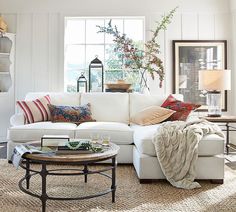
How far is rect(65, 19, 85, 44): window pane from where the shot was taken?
5664 millimetres

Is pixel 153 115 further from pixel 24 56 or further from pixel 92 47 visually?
pixel 24 56

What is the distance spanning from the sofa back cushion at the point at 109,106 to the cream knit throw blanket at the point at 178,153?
1.47m

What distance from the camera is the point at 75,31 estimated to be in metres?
5.69

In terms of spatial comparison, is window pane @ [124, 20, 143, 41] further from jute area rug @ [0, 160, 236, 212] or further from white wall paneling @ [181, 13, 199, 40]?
jute area rug @ [0, 160, 236, 212]

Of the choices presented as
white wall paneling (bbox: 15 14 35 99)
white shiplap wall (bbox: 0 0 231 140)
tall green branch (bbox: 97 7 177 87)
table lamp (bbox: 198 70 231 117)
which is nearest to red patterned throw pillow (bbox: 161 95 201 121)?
table lamp (bbox: 198 70 231 117)

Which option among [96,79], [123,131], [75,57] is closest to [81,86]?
[96,79]

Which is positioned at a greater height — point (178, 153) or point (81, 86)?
point (81, 86)

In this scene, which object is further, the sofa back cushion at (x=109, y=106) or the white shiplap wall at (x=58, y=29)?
the white shiplap wall at (x=58, y=29)

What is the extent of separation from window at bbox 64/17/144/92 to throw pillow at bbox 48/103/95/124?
126cm

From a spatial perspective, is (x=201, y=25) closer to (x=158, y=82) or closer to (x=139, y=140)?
(x=158, y=82)

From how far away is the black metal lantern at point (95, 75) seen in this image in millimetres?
5398

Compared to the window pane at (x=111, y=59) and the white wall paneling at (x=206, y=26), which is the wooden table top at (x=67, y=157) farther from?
the white wall paneling at (x=206, y=26)

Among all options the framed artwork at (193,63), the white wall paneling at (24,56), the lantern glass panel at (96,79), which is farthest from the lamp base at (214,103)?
the white wall paneling at (24,56)

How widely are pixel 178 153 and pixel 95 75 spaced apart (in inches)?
108
